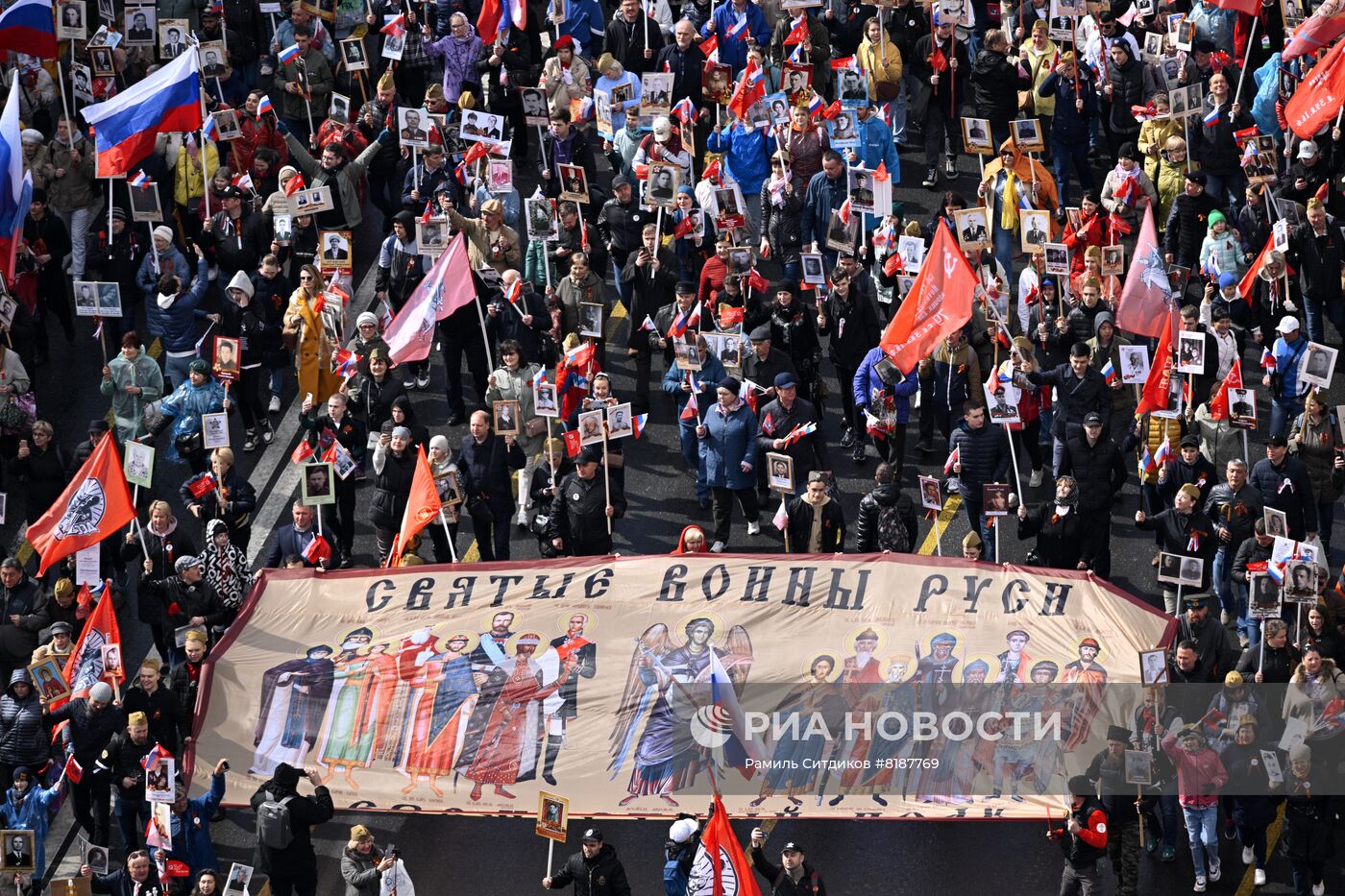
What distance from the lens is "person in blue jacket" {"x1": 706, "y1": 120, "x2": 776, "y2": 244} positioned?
32.2 m

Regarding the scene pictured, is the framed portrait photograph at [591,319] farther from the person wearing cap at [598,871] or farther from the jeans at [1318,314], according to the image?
the jeans at [1318,314]

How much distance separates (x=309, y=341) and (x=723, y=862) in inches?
362

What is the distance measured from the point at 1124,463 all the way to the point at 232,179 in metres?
10.8

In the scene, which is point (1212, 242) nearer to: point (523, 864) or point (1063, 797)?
point (1063, 797)

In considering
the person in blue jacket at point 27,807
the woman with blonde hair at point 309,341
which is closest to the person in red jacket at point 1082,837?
the person in blue jacket at point 27,807

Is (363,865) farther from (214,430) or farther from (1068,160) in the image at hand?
(1068,160)

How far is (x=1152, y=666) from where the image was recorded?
80.4ft

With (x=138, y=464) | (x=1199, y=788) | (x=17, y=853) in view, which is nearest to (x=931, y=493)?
(x=1199, y=788)

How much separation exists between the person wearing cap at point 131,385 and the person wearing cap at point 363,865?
724 centimetres

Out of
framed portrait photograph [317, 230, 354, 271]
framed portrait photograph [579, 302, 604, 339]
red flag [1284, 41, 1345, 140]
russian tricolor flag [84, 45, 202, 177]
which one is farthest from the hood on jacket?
red flag [1284, 41, 1345, 140]

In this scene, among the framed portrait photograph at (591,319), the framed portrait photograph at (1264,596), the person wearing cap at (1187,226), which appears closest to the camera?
the framed portrait photograph at (1264,596)

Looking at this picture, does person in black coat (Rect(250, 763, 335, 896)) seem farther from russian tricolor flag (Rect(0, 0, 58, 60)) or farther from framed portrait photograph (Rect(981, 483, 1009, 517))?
russian tricolor flag (Rect(0, 0, 58, 60))

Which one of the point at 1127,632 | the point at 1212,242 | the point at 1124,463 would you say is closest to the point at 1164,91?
the point at 1212,242

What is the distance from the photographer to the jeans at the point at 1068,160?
33312 millimetres
